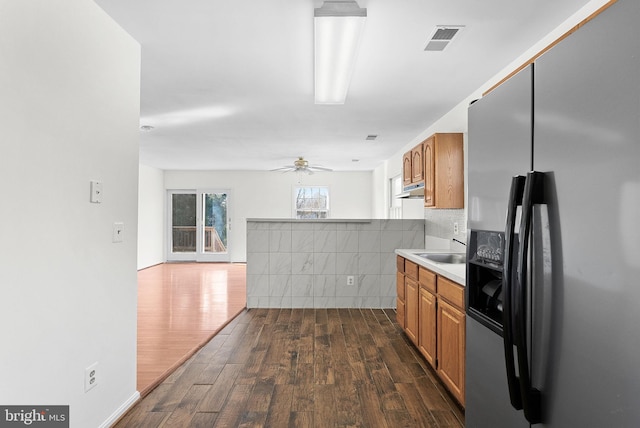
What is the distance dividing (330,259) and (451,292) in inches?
112

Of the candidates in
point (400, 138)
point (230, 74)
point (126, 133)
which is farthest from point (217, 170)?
point (126, 133)

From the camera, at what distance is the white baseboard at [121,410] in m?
2.20

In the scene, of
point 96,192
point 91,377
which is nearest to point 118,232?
point 96,192

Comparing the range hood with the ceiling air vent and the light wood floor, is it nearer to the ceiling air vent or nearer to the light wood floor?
the ceiling air vent

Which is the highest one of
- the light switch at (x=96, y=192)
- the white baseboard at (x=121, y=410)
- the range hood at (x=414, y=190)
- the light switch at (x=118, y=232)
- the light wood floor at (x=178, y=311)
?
the range hood at (x=414, y=190)

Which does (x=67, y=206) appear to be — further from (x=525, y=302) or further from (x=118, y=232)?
(x=525, y=302)

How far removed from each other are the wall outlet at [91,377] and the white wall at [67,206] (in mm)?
28

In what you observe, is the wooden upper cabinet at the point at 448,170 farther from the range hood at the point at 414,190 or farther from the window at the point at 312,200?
the window at the point at 312,200

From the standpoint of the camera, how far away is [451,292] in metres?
2.51

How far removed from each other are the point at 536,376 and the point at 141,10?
2541 millimetres

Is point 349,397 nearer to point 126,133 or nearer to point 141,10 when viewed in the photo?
point 126,133

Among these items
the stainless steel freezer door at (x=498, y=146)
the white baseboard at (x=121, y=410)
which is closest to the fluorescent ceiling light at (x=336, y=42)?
the stainless steel freezer door at (x=498, y=146)

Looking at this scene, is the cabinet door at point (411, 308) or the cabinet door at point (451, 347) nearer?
the cabinet door at point (451, 347)

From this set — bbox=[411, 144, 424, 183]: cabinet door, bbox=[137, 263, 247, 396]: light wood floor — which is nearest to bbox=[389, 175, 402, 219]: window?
bbox=[411, 144, 424, 183]: cabinet door
